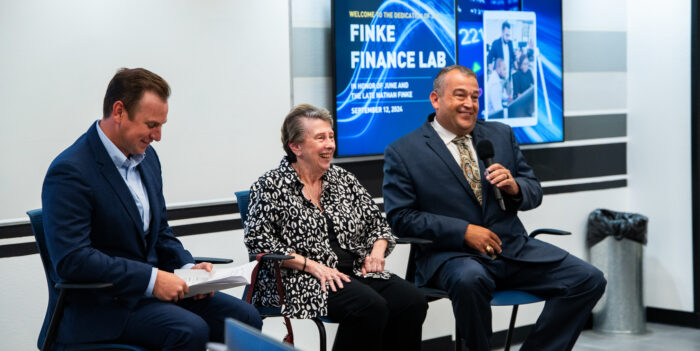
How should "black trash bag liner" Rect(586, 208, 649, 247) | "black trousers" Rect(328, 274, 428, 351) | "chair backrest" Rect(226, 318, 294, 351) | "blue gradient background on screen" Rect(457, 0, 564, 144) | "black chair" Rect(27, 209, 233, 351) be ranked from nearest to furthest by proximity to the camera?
"chair backrest" Rect(226, 318, 294, 351) → "black chair" Rect(27, 209, 233, 351) → "black trousers" Rect(328, 274, 428, 351) → "blue gradient background on screen" Rect(457, 0, 564, 144) → "black trash bag liner" Rect(586, 208, 649, 247)

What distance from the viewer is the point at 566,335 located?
387 centimetres

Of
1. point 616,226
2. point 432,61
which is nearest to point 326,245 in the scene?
point 432,61

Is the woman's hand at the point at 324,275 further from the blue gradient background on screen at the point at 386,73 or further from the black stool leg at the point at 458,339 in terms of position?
the blue gradient background on screen at the point at 386,73

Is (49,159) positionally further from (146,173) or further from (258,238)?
(258,238)

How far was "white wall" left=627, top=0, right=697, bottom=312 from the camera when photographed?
5504 millimetres

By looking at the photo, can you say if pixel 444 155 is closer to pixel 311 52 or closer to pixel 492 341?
pixel 311 52

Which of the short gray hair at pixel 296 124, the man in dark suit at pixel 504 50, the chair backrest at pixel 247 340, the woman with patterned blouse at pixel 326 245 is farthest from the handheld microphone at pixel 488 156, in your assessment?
the chair backrest at pixel 247 340

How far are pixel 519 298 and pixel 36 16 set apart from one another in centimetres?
246

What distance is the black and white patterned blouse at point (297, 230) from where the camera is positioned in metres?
3.43

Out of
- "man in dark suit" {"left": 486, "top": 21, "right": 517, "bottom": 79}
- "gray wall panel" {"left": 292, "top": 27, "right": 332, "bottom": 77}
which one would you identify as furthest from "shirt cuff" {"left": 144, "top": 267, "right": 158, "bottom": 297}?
"man in dark suit" {"left": 486, "top": 21, "right": 517, "bottom": 79}

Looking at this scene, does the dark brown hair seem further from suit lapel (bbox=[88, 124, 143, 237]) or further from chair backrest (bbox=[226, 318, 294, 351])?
chair backrest (bbox=[226, 318, 294, 351])

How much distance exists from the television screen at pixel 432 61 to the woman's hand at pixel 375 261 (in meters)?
0.93

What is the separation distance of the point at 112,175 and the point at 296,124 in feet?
3.29

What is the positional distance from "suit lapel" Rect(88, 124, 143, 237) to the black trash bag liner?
3527 millimetres
